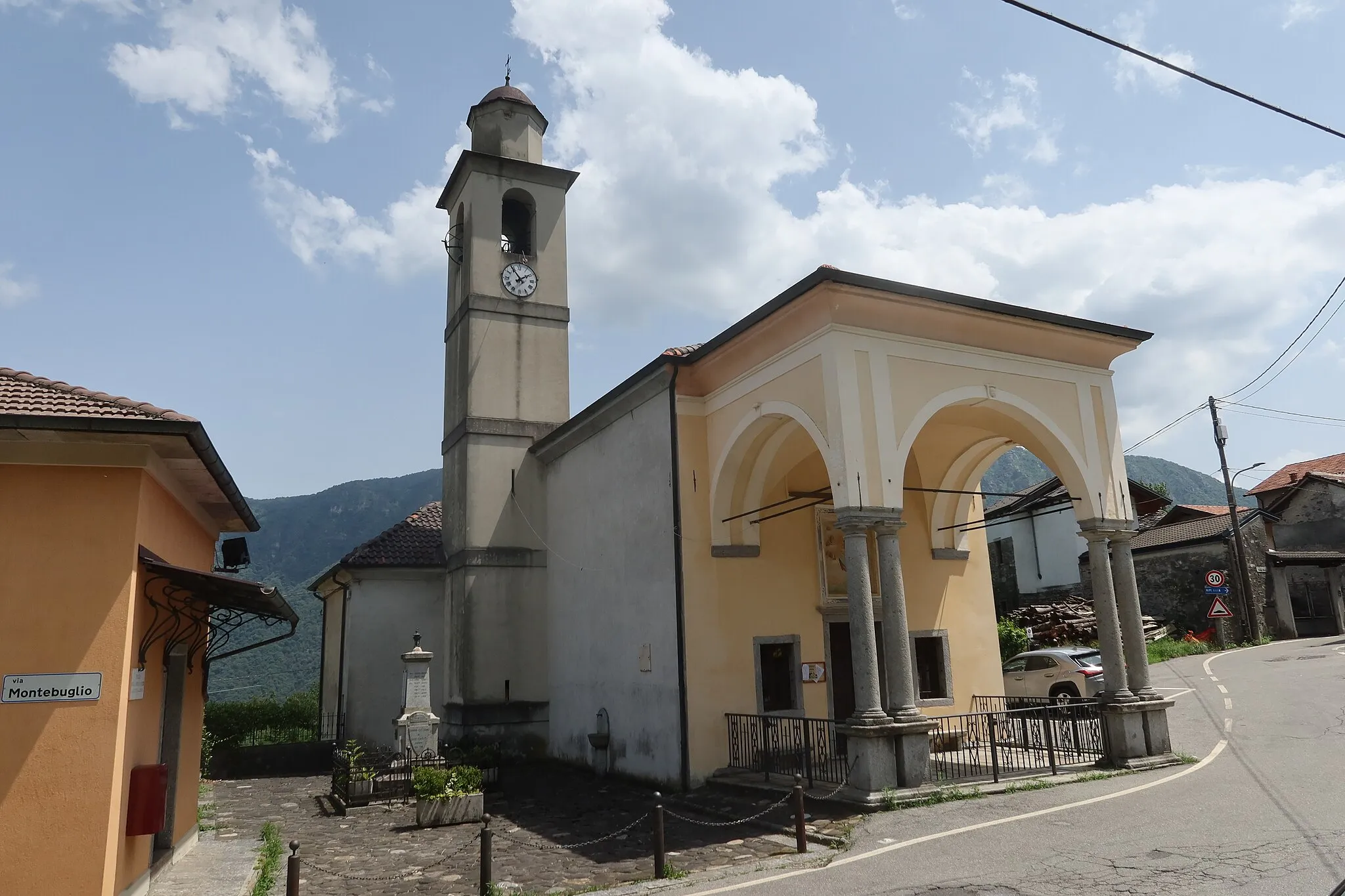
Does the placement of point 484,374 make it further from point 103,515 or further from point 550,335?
point 103,515

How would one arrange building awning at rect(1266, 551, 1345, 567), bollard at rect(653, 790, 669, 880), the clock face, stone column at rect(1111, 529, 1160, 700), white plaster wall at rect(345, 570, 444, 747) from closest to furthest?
bollard at rect(653, 790, 669, 880) < stone column at rect(1111, 529, 1160, 700) < white plaster wall at rect(345, 570, 444, 747) < the clock face < building awning at rect(1266, 551, 1345, 567)

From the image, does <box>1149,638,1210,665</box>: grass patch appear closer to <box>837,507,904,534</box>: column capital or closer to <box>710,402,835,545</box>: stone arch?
<box>710,402,835,545</box>: stone arch

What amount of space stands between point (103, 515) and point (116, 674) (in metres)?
1.30

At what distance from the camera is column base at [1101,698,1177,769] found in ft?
40.4

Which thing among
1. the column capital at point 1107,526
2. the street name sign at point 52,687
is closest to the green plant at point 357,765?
the street name sign at point 52,687

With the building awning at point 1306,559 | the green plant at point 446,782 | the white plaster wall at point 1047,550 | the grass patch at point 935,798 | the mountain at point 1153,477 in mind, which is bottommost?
the grass patch at point 935,798

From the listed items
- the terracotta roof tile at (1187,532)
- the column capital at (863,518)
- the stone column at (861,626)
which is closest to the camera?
the stone column at (861,626)

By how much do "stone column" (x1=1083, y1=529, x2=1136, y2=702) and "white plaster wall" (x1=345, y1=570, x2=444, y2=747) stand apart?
13757 mm

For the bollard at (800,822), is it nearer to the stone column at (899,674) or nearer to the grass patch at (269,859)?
the stone column at (899,674)

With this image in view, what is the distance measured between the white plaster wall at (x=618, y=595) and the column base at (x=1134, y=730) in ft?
19.9

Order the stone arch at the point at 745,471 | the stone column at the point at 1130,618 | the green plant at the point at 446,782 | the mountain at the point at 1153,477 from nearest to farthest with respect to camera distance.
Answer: the green plant at the point at 446,782 → the stone column at the point at 1130,618 → the stone arch at the point at 745,471 → the mountain at the point at 1153,477

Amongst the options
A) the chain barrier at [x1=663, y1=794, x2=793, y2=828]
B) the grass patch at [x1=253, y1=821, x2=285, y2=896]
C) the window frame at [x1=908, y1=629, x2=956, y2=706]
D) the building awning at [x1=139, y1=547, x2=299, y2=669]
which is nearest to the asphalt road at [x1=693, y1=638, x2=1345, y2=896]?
the chain barrier at [x1=663, y1=794, x2=793, y2=828]

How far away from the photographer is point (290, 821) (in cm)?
1320

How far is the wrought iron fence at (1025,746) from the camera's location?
11.7 meters
